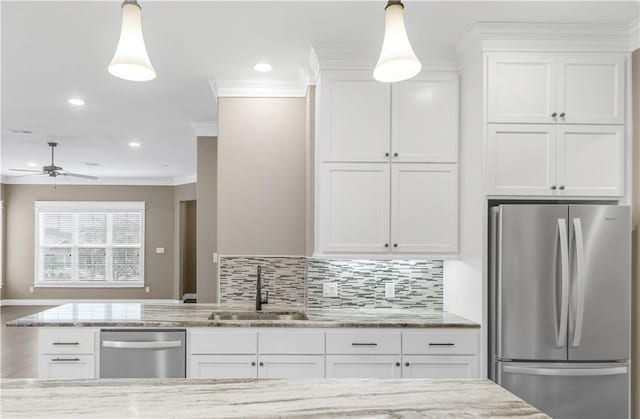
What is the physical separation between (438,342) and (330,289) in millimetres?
954

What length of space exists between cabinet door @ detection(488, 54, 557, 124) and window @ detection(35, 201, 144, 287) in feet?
29.8

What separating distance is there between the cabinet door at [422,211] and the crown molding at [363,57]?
683mm

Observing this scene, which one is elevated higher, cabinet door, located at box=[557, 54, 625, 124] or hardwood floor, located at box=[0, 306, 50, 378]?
cabinet door, located at box=[557, 54, 625, 124]

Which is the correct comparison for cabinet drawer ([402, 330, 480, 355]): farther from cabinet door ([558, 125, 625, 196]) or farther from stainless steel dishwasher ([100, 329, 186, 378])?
stainless steel dishwasher ([100, 329, 186, 378])

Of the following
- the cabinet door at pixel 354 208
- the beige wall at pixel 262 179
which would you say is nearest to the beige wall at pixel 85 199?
the beige wall at pixel 262 179

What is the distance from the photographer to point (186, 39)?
3127 millimetres

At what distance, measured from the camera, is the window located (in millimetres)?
10562

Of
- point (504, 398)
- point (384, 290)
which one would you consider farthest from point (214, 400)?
point (384, 290)

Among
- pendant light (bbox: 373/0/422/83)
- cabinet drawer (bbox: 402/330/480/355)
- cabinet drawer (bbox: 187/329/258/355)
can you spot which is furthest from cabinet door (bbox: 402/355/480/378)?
pendant light (bbox: 373/0/422/83)

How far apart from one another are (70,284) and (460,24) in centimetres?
1010

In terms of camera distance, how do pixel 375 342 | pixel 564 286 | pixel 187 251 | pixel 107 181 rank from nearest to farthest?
pixel 564 286 < pixel 375 342 < pixel 107 181 < pixel 187 251

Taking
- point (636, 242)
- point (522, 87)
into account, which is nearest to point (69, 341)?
point (522, 87)

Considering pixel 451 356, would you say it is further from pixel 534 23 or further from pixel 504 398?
pixel 534 23

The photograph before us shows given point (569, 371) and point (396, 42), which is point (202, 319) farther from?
point (396, 42)
